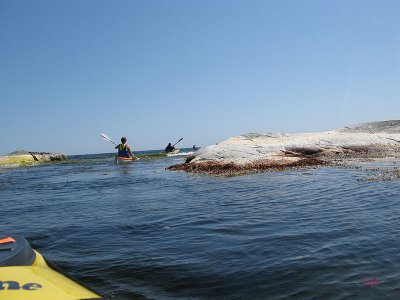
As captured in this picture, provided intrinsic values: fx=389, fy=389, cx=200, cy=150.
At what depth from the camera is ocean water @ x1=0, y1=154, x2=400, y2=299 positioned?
4789 millimetres

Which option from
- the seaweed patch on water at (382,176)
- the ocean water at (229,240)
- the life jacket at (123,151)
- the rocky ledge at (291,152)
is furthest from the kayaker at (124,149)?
the seaweed patch on water at (382,176)

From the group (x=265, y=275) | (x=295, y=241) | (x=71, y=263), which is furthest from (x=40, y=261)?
(x=295, y=241)

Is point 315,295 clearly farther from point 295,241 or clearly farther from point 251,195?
point 251,195

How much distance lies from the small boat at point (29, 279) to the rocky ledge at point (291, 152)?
13.9 metres

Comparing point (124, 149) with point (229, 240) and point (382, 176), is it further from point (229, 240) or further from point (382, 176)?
point (229, 240)

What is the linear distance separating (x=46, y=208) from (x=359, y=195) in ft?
28.9

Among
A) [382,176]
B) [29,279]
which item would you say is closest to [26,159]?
[382,176]

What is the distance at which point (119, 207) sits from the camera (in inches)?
429

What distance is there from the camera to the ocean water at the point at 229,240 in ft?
15.7

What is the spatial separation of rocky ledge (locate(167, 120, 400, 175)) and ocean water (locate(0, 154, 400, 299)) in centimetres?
732

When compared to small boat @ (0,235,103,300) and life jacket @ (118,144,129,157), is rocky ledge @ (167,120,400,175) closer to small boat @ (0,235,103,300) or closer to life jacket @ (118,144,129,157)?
life jacket @ (118,144,129,157)

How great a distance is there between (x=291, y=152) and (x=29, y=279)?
22.9 metres

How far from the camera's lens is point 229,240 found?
267 inches

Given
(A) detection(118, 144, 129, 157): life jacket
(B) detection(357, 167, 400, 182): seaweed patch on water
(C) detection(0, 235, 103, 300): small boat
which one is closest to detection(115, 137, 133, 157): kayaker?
(A) detection(118, 144, 129, 157): life jacket
